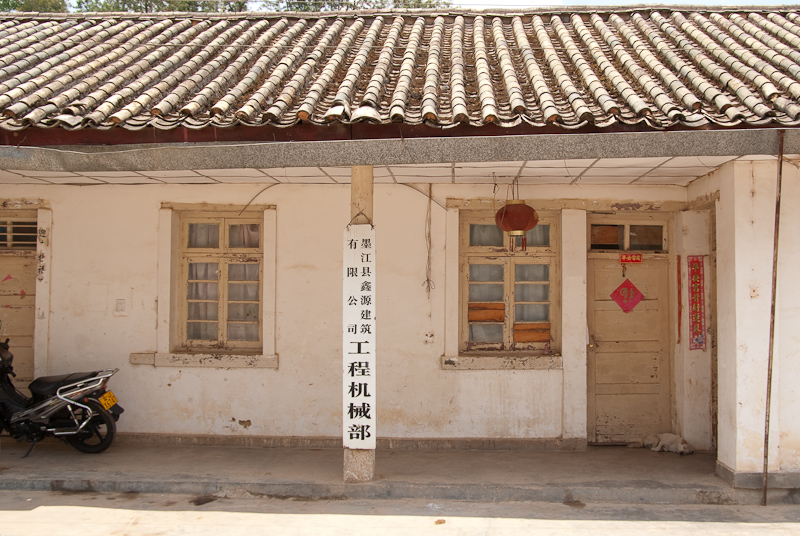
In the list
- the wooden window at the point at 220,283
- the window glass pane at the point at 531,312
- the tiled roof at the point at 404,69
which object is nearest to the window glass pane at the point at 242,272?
the wooden window at the point at 220,283

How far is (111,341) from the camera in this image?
24.7 ft

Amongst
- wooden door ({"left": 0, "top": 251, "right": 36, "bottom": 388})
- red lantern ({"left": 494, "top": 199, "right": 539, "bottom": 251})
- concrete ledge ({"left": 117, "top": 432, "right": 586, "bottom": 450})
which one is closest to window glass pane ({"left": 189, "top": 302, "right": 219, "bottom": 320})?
concrete ledge ({"left": 117, "top": 432, "right": 586, "bottom": 450})

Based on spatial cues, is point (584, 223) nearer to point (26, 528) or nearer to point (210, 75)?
point (210, 75)

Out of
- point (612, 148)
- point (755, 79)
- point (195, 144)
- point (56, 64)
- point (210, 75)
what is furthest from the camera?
point (56, 64)

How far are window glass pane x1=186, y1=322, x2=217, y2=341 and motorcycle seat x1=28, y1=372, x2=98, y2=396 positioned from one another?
44.9 inches

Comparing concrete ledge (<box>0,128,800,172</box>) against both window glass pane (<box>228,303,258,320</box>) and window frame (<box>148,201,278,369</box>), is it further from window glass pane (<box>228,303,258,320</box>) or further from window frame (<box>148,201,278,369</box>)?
window glass pane (<box>228,303,258,320</box>)

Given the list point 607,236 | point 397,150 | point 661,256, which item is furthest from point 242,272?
point 661,256

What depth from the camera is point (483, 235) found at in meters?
7.55

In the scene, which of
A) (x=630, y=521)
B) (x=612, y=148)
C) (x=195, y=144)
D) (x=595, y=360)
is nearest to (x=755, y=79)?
(x=612, y=148)

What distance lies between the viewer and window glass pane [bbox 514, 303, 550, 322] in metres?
7.52

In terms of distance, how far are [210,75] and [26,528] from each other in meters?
4.56

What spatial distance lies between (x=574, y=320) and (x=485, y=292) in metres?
1.07

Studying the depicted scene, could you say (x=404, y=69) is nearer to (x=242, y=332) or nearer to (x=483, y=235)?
(x=483, y=235)

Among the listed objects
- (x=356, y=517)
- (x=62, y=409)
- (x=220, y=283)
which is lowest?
(x=356, y=517)
